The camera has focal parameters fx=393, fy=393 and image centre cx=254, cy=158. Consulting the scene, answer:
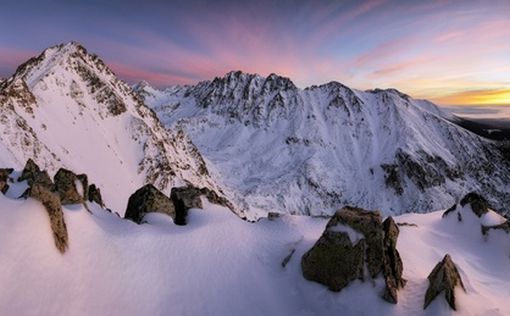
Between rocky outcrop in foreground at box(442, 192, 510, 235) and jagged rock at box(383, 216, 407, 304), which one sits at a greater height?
jagged rock at box(383, 216, 407, 304)

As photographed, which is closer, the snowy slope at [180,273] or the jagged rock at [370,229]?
the snowy slope at [180,273]

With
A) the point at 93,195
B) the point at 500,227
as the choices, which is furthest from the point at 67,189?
the point at 500,227

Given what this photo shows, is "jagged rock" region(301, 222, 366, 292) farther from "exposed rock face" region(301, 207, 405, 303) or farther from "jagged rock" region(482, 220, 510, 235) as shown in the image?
"jagged rock" region(482, 220, 510, 235)

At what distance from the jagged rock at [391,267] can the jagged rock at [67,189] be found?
1674 cm

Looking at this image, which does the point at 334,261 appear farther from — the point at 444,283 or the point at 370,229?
the point at 444,283

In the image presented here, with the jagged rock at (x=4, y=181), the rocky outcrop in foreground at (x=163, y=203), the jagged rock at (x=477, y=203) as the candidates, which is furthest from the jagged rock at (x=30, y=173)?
the jagged rock at (x=477, y=203)

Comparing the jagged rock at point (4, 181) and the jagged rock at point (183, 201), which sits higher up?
the jagged rock at point (4, 181)

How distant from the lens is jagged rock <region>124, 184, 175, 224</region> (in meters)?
24.4

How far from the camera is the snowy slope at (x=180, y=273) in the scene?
15.4 metres

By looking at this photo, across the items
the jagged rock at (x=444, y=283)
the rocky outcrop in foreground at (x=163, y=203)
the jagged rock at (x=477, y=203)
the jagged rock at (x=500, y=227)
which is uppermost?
Result: the rocky outcrop in foreground at (x=163, y=203)

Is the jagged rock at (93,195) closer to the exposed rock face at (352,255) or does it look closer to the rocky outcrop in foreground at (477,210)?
the exposed rock face at (352,255)

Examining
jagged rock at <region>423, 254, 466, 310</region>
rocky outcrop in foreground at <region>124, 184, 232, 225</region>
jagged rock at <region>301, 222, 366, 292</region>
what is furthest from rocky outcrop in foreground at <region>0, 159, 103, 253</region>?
jagged rock at <region>423, 254, 466, 310</region>

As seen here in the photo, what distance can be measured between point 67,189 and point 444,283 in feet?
65.1

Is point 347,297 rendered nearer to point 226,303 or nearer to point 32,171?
point 226,303
